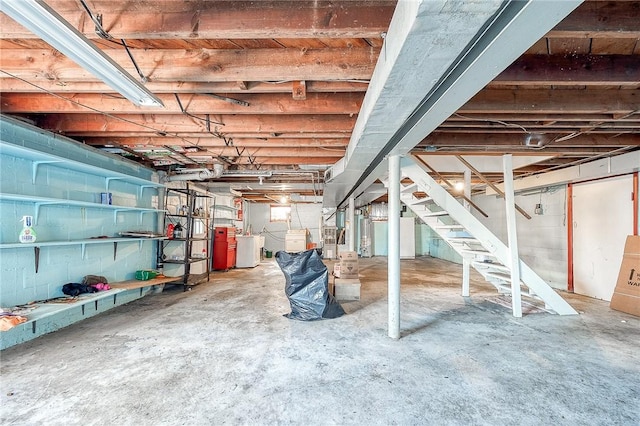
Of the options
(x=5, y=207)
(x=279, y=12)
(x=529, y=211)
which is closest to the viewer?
(x=279, y=12)

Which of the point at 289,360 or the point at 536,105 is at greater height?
A: the point at 536,105

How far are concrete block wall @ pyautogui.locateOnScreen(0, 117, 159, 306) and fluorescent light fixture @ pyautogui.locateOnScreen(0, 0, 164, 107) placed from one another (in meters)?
1.85

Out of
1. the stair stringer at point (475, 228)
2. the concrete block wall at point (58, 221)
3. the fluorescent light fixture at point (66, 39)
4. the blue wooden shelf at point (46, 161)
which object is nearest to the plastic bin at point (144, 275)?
the concrete block wall at point (58, 221)

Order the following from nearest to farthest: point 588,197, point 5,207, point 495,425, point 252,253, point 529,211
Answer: point 495,425
point 5,207
point 588,197
point 529,211
point 252,253

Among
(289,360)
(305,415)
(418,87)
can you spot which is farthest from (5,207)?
(418,87)

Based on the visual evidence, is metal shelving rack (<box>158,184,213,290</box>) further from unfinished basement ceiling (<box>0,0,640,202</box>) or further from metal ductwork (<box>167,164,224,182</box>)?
unfinished basement ceiling (<box>0,0,640,202</box>)

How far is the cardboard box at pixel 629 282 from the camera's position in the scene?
3.69m

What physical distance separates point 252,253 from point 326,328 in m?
4.82

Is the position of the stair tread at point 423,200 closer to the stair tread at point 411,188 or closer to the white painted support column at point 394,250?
the stair tread at point 411,188

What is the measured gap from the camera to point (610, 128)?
3.01 m

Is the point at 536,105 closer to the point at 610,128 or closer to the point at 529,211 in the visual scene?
the point at 610,128

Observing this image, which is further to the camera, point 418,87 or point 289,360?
point 289,360

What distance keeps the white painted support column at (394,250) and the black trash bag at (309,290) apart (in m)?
0.84

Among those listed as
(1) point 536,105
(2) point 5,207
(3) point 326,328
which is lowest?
(3) point 326,328
